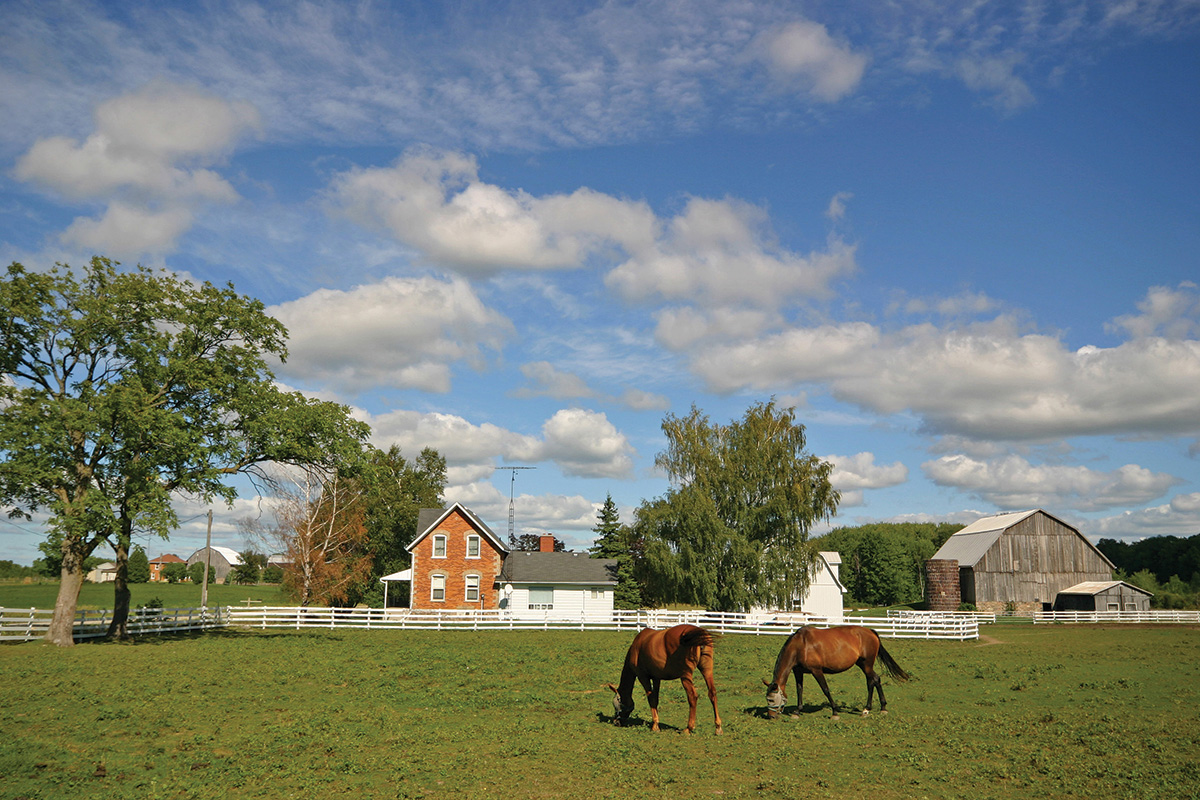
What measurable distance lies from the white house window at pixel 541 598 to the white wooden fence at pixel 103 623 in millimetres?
16479

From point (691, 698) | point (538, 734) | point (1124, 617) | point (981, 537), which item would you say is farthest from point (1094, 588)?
point (538, 734)

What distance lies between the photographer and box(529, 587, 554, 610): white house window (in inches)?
1785

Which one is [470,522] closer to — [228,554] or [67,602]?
[67,602]

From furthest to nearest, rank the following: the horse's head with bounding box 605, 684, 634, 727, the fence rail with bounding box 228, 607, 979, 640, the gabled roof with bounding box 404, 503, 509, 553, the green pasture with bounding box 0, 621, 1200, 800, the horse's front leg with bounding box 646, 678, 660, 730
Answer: the gabled roof with bounding box 404, 503, 509, 553, the fence rail with bounding box 228, 607, 979, 640, the horse's head with bounding box 605, 684, 634, 727, the horse's front leg with bounding box 646, 678, 660, 730, the green pasture with bounding box 0, 621, 1200, 800

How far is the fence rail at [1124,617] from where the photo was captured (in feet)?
161

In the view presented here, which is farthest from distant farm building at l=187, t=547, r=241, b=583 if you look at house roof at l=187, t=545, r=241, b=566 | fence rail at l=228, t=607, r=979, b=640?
fence rail at l=228, t=607, r=979, b=640

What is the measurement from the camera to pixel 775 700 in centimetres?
1362

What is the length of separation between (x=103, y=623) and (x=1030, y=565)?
62.8 meters

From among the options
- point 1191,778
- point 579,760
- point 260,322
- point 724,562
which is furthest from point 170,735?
point 724,562

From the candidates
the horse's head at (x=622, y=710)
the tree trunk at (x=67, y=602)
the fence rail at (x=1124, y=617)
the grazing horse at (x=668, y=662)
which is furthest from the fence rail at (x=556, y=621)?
the grazing horse at (x=668, y=662)

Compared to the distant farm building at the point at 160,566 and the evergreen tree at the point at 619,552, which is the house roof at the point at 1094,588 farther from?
the distant farm building at the point at 160,566

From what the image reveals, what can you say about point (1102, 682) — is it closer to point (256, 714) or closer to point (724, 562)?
point (256, 714)

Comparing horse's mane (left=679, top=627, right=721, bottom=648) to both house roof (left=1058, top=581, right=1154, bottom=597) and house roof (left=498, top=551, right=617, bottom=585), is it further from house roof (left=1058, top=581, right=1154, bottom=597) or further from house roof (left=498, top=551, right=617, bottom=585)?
house roof (left=1058, top=581, right=1154, bottom=597)

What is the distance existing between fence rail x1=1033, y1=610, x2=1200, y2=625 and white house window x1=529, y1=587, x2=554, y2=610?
31.3 m
